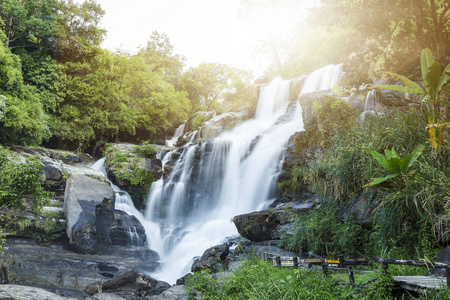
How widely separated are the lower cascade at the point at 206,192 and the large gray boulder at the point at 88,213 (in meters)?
1.72

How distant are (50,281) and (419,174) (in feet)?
31.8

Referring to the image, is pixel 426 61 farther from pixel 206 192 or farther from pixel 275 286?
pixel 206 192

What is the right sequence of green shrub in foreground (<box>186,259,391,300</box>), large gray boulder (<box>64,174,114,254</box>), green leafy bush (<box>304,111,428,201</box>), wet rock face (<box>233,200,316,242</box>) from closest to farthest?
green shrub in foreground (<box>186,259,391,300</box>)
green leafy bush (<box>304,111,428,201</box>)
wet rock face (<box>233,200,316,242</box>)
large gray boulder (<box>64,174,114,254</box>)

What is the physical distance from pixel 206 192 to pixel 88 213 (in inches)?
Result: 240

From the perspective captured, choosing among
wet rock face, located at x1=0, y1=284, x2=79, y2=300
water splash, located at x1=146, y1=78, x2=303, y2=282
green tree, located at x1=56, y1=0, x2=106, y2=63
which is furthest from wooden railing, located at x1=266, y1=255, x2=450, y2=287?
green tree, located at x1=56, y1=0, x2=106, y2=63

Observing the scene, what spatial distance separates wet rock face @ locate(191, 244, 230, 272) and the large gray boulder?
186 inches

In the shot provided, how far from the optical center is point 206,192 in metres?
16.3

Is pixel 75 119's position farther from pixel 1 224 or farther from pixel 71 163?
pixel 1 224

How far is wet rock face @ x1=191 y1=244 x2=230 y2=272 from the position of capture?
854cm

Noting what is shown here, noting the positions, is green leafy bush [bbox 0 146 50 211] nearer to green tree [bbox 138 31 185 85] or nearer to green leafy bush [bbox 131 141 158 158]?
green leafy bush [bbox 131 141 158 158]

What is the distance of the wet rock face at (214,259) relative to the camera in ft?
28.0

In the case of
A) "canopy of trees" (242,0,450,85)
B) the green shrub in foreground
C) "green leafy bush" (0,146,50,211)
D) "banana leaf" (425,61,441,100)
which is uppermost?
"canopy of trees" (242,0,450,85)

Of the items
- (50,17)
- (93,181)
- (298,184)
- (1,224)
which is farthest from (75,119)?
(298,184)

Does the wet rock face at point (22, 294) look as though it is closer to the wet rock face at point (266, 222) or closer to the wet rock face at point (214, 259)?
the wet rock face at point (214, 259)
